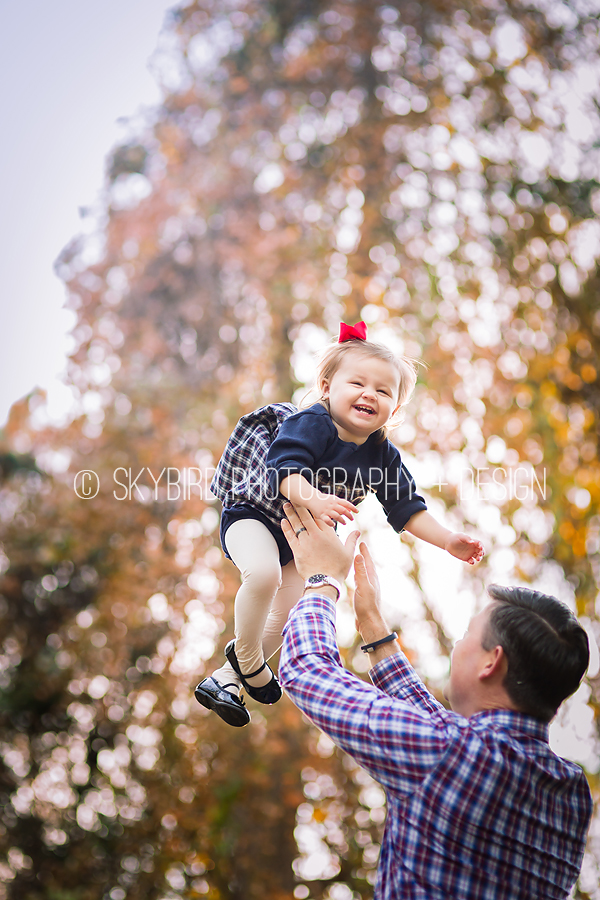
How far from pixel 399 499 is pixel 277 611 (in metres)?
0.37

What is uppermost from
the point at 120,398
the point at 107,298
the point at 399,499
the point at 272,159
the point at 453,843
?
the point at 272,159

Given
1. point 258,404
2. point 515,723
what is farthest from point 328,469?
point 258,404

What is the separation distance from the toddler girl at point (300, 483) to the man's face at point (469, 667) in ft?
0.66

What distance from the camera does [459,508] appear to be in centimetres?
427

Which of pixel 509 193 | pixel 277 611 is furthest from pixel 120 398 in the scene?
pixel 277 611

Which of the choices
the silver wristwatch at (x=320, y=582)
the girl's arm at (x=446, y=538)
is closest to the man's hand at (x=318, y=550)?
the silver wristwatch at (x=320, y=582)

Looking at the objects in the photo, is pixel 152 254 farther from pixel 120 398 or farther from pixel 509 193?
pixel 509 193

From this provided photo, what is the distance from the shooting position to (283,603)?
155 centimetres

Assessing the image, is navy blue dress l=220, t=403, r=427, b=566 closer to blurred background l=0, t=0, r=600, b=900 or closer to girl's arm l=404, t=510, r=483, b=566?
girl's arm l=404, t=510, r=483, b=566

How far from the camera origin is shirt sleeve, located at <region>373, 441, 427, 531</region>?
1512 millimetres

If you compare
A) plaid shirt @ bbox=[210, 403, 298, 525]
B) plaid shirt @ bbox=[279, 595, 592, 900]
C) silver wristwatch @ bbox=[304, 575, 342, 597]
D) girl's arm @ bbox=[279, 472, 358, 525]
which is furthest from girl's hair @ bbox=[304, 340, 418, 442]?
plaid shirt @ bbox=[279, 595, 592, 900]

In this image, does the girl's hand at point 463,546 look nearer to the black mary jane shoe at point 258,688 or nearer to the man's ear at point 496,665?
the man's ear at point 496,665

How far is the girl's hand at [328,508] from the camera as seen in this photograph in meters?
1.25

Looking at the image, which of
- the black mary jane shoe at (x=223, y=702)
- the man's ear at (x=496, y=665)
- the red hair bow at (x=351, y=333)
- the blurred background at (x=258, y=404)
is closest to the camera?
the man's ear at (x=496, y=665)
